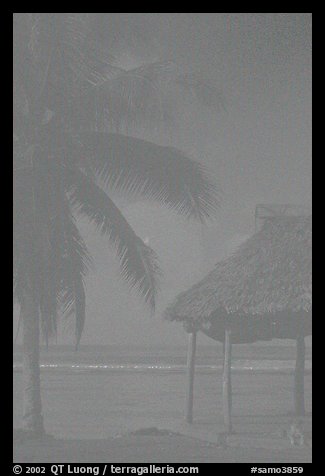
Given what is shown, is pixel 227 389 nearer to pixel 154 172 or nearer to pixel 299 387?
pixel 154 172

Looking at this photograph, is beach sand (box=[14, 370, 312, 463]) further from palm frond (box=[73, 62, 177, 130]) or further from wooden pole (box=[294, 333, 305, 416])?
palm frond (box=[73, 62, 177, 130])

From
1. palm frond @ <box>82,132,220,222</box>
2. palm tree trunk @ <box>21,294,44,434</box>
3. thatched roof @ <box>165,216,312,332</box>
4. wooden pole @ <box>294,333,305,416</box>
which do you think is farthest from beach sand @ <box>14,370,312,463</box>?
palm frond @ <box>82,132,220,222</box>

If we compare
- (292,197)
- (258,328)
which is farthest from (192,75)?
(292,197)

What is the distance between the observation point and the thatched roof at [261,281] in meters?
14.2

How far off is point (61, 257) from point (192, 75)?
12.8ft

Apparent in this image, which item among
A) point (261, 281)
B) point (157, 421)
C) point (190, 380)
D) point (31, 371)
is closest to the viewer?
point (261, 281)

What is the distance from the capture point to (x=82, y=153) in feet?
47.9

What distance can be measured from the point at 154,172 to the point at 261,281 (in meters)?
2.54

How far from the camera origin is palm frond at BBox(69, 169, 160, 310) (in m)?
14.5

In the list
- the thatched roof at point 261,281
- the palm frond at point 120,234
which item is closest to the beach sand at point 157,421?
the thatched roof at point 261,281

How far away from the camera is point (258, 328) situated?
17.6m

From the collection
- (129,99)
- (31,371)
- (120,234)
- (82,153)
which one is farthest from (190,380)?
(129,99)

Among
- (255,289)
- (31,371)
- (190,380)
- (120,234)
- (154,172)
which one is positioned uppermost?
(154,172)
